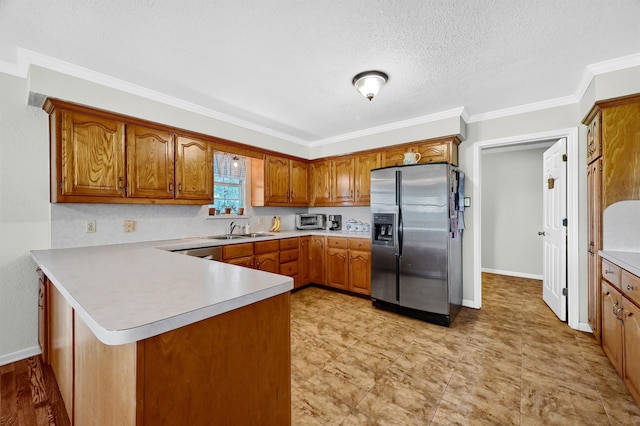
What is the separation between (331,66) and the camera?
2342mm

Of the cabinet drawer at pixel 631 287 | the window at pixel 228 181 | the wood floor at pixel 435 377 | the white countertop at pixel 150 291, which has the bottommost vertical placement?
the wood floor at pixel 435 377

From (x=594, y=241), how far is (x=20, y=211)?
5069 mm

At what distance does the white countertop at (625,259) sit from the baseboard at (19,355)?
449cm

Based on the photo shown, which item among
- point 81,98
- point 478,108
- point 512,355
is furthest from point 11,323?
point 478,108

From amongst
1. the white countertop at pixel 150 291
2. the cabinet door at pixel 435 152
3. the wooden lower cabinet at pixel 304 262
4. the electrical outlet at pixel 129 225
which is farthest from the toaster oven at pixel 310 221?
the white countertop at pixel 150 291

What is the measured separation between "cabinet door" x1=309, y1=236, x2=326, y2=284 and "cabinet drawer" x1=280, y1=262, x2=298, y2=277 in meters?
0.34

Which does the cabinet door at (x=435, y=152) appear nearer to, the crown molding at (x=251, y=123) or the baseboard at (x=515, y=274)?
the crown molding at (x=251, y=123)

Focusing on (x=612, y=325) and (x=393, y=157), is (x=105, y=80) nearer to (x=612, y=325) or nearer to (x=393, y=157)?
(x=393, y=157)

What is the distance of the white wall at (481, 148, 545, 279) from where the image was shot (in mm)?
4855

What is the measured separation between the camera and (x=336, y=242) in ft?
13.5

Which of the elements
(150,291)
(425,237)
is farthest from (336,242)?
(150,291)

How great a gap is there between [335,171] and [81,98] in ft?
10.4

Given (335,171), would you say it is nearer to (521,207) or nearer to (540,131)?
(540,131)

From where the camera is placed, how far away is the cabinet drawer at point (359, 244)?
3.80 metres
